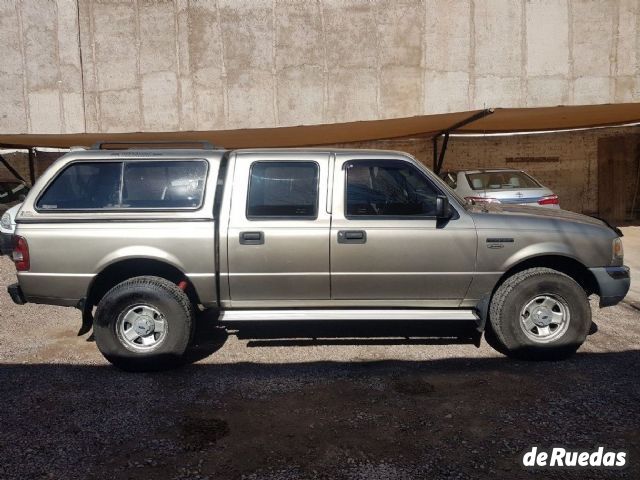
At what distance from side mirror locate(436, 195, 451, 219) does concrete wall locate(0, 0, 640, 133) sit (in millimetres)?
8936

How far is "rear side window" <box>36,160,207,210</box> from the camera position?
4.41m

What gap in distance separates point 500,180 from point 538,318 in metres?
5.87

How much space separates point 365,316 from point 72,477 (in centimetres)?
248

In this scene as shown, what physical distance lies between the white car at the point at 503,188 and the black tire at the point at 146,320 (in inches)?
240

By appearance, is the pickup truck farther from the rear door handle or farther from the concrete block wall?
the concrete block wall

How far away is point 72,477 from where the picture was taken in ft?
9.31

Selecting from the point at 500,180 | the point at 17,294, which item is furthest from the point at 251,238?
the point at 500,180

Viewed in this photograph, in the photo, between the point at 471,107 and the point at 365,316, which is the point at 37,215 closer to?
the point at 365,316

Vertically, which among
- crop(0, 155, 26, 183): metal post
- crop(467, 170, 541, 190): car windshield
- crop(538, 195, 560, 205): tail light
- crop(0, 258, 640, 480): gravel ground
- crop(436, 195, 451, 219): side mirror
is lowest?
crop(0, 258, 640, 480): gravel ground

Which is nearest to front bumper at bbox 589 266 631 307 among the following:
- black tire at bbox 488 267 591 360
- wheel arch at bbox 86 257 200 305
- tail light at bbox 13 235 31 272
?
black tire at bbox 488 267 591 360

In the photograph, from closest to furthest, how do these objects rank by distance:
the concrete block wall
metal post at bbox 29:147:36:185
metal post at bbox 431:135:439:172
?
metal post at bbox 431:135:439:172, metal post at bbox 29:147:36:185, the concrete block wall

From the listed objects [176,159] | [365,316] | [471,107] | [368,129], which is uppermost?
[471,107]

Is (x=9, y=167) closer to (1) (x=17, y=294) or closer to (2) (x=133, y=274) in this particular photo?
(1) (x=17, y=294)

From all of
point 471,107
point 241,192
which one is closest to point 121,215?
point 241,192
